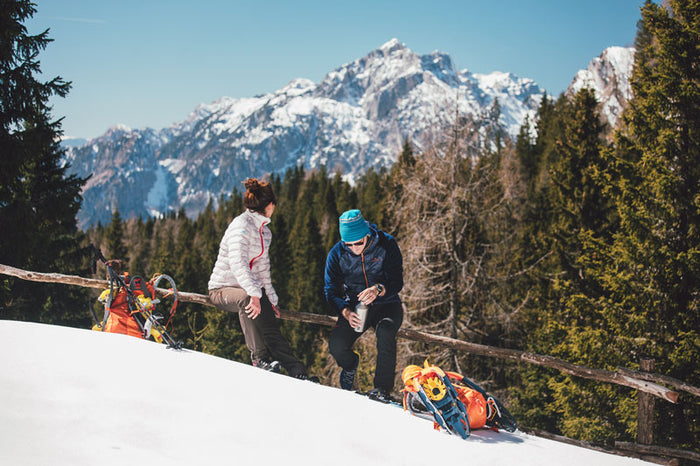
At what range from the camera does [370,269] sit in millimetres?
4984

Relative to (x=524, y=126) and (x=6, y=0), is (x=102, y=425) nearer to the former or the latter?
(x=6, y=0)

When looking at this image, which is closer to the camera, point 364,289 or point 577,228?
point 364,289

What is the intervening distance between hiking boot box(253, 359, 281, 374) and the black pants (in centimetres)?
64

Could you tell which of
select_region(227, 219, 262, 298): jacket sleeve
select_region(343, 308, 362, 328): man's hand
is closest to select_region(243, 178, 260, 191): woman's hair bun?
select_region(227, 219, 262, 298): jacket sleeve

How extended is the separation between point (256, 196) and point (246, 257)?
689 mm

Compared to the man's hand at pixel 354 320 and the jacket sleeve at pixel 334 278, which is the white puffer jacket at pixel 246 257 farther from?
the man's hand at pixel 354 320

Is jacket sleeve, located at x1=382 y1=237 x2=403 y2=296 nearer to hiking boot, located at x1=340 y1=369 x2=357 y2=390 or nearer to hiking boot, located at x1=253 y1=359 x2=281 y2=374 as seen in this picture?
hiking boot, located at x1=340 y1=369 x2=357 y2=390

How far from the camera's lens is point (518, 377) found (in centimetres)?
2573

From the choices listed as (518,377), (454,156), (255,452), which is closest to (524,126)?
(518,377)

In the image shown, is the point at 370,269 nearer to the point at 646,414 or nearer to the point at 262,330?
the point at 262,330

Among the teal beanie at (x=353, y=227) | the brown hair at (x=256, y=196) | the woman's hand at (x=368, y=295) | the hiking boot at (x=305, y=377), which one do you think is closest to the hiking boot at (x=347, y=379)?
the hiking boot at (x=305, y=377)

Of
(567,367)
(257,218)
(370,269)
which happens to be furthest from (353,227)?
(567,367)

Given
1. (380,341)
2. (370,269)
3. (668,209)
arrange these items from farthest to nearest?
(668,209) < (370,269) < (380,341)

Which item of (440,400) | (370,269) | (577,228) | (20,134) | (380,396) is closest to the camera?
(440,400)
